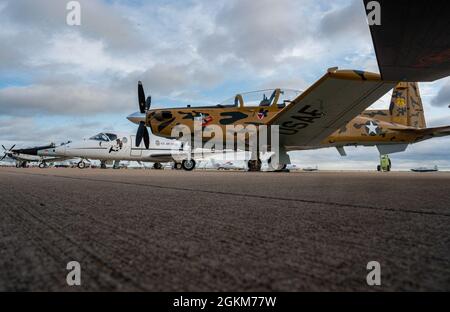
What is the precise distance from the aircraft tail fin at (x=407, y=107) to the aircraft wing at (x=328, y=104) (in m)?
4.64

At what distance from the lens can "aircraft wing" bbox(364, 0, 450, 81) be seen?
2.78m

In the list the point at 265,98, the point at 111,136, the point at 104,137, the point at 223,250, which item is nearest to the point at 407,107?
the point at 265,98

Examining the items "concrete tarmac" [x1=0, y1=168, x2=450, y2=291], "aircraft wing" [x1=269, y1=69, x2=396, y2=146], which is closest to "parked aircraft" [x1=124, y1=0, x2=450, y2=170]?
"aircraft wing" [x1=269, y1=69, x2=396, y2=146]

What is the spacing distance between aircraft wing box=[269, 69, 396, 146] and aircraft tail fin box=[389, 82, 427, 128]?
4.64 m

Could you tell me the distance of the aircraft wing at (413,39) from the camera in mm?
2779

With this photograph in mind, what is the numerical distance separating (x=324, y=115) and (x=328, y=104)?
65 cm

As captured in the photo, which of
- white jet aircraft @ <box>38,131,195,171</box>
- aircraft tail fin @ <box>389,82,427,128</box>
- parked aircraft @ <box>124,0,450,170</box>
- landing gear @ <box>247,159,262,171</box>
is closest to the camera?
parked aircraft @ <box>124,0,450,170</box>

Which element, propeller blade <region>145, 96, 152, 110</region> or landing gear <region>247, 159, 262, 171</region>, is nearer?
propeller blade <region>145, 96, 152, 110</region>

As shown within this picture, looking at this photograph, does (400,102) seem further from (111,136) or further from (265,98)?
(111,136)

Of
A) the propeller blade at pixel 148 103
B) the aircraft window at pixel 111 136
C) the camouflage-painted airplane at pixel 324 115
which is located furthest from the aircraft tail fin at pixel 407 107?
the aircraft window at pixel 111 136
